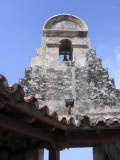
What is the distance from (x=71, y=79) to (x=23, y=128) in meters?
3.41

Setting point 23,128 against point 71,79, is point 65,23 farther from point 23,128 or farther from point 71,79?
point 23,128

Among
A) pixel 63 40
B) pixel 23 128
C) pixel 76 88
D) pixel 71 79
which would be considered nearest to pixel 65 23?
pixel 63 40

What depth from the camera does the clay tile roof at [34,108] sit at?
2402 millimetres

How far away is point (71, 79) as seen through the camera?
6.39 metres

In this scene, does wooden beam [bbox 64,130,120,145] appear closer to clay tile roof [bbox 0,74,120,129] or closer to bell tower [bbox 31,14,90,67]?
clay tile roof [bbox 0,74,120,129]

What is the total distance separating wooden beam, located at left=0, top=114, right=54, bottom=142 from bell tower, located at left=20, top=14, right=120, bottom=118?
168cm

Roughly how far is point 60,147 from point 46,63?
3268mm

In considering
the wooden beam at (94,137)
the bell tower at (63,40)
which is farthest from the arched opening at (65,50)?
the wooden beam at (94,137)

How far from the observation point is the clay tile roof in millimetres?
2402

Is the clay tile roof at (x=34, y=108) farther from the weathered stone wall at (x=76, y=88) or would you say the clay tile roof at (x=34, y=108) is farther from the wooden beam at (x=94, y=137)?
the weathered stone wall at (x=76, y=88)

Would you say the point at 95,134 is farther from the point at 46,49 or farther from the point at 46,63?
the point at 46,49

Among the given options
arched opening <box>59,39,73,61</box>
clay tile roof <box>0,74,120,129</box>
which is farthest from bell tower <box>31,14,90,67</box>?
clay tile roof <box>0,74,120,129</box>

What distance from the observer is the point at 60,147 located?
4.16 m

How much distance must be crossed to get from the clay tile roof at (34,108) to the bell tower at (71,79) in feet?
5.22
